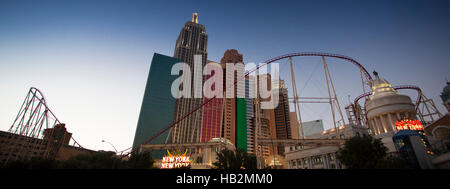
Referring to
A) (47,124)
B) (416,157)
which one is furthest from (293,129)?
(47,124)

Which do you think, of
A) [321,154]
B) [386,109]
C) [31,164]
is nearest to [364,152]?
[386,109]

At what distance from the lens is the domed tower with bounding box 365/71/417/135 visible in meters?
42.8

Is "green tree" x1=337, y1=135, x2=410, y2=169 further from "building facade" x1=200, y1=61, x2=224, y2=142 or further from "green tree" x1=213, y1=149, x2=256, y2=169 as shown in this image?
"building facade" x1=200, y1=61, x2=224, y2=142

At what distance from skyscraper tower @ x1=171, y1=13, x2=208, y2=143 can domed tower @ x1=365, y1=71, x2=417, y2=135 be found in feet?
324

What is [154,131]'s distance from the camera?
423ft

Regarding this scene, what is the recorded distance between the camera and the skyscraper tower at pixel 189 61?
13150 cm

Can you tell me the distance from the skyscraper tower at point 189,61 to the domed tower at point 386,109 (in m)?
98.8

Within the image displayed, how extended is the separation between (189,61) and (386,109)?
460ft

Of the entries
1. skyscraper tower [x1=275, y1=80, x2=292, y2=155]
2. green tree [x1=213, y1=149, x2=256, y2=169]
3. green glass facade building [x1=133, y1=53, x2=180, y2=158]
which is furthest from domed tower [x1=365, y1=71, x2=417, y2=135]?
green glass facade building [x1=133, y1=53, x2=180, y2=158]

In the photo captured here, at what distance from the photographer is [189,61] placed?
165 m

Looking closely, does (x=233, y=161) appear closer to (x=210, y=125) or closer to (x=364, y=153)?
(x=364, y=153)

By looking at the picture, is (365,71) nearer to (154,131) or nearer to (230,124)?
(230,124)

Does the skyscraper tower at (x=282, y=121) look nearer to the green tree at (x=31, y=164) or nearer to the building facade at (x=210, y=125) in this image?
the building facade at (x=210, y=125)

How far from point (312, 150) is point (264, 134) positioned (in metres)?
96.0
